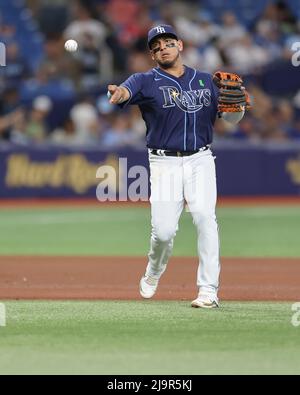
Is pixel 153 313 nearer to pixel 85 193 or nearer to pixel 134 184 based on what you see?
pixel 134 184

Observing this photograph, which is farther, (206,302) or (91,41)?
(91,41)

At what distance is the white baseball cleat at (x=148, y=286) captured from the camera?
985 cm

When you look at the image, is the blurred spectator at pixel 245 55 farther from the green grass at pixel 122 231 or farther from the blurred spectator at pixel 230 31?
the green grass at pixel 122 231

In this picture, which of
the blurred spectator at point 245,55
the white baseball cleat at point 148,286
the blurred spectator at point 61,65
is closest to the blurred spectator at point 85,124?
the blurred spectator at point 61,65

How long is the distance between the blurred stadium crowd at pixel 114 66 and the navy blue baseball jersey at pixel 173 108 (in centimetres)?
1250

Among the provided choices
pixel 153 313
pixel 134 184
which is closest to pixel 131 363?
pixel 153 313

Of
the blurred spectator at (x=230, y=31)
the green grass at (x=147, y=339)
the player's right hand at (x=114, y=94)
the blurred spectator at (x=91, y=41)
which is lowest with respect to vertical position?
the green grass at (x=147, y=339)

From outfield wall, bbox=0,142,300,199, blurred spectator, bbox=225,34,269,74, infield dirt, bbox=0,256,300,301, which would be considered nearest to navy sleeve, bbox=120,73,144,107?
infield dirt, bbox=0,256,300,301

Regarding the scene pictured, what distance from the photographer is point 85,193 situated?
22.0 meters

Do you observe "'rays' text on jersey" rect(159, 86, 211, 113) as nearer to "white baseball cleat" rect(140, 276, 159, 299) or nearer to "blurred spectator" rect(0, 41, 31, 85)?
"white baseball cleat" rect(140, 276, 159, 299)

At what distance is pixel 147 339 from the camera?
303 inches

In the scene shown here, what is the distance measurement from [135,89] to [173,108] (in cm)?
36

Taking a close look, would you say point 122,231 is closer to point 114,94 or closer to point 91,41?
point 91,41

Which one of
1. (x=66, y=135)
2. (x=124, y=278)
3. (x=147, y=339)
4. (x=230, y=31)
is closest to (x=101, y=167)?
(x=66, y=135)
